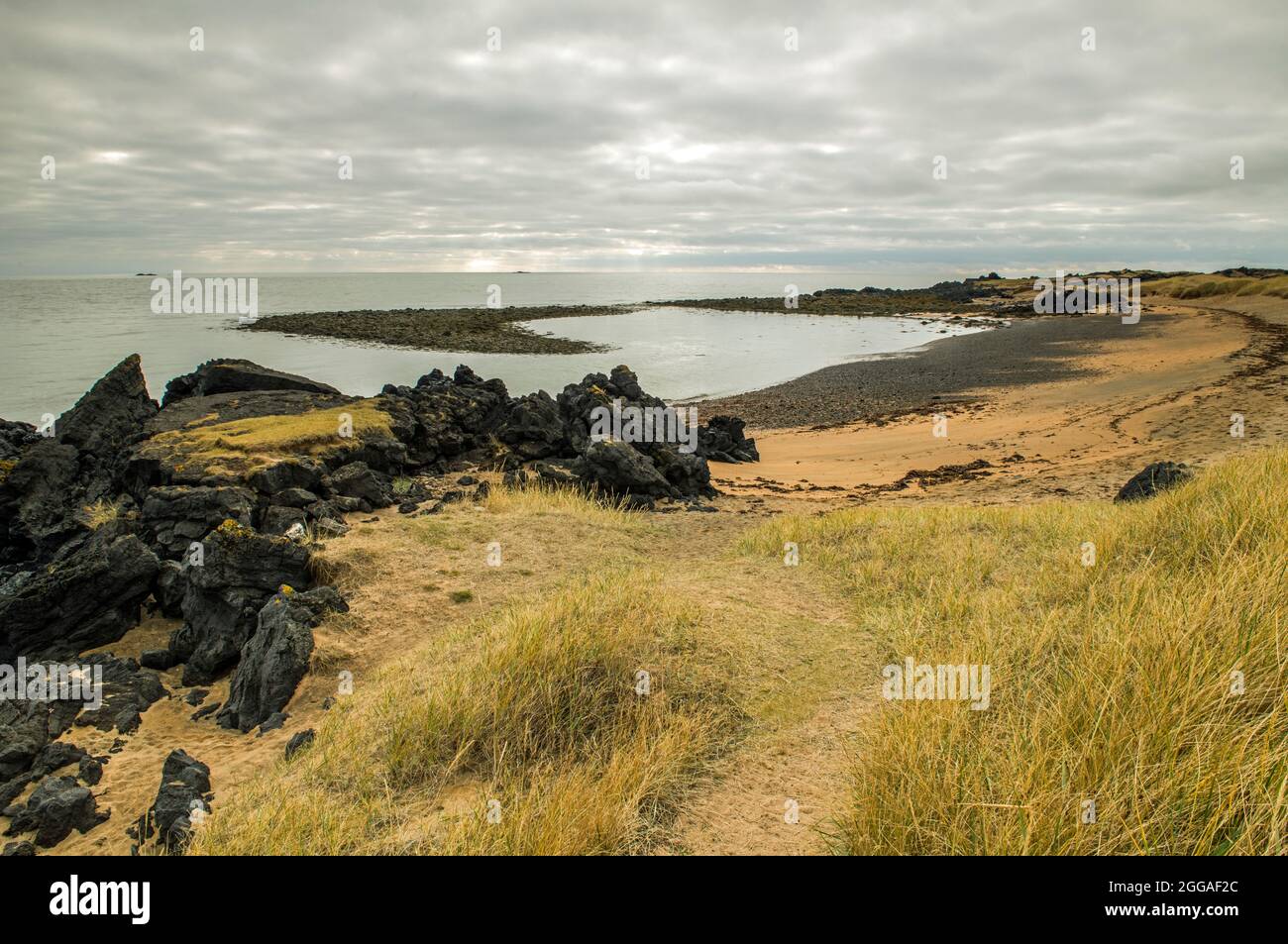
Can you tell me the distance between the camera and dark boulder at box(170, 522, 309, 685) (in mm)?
7953

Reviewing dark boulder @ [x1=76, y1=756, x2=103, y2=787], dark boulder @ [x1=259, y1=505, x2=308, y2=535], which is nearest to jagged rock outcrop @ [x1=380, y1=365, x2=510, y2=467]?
dark boulder @ [x1=259, y1=505, x2=308, y2=535]

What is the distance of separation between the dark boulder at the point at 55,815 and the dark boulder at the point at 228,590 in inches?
92.9

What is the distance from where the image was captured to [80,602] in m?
8.55

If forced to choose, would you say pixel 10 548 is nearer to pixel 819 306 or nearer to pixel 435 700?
pixel 435 700

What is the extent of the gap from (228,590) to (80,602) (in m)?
1.87

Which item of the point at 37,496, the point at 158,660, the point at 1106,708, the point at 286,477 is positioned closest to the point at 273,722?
the point at 158,660

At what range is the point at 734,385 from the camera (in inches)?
1548

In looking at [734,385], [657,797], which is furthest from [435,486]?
[734,385]

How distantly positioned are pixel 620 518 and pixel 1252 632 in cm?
972

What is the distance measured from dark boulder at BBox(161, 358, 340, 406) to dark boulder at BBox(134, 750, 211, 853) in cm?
1437

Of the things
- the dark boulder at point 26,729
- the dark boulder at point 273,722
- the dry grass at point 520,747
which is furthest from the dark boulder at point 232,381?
the dry grass at point 520,747

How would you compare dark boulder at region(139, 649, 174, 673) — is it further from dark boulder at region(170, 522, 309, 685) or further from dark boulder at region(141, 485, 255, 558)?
dark boulder at region(141, 485, 255, 558)

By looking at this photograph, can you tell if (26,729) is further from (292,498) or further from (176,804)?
(292,498)

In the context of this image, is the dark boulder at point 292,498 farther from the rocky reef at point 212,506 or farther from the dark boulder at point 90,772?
the dark boulder at point 90,772
